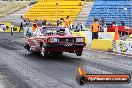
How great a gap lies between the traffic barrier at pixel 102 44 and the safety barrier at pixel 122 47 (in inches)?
31.2

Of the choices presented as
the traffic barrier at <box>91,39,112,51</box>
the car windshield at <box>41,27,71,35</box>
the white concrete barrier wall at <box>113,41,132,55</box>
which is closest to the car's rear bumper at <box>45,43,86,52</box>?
the car windshield at <box>41,27,71,35</box>

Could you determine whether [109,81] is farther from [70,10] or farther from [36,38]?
[70,10]

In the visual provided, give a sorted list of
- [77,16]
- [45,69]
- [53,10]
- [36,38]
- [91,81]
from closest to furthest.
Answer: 1. [91,81]
2. [45,69]
3. [36,38]
4. [77,16]
5. [53,10]

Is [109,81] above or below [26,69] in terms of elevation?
above

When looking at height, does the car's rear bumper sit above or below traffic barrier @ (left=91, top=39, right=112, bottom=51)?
above

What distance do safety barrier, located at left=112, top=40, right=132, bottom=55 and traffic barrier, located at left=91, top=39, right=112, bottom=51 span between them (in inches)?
31.2

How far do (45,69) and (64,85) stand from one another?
11.9 ft

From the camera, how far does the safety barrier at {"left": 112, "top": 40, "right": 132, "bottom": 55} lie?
60.7ft

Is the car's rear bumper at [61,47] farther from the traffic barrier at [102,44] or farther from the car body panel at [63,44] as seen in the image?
the traffic barrier at [102,44]

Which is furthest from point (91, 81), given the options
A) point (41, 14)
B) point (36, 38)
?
point (41, 14)

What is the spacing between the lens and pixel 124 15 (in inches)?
2130

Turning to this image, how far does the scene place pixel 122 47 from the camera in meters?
19.2

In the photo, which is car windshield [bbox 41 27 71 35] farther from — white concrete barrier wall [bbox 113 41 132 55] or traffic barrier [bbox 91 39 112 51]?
traffic barrier [bbox 91 39 112 51]

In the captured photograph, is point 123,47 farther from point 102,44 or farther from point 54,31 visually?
point 54,31
